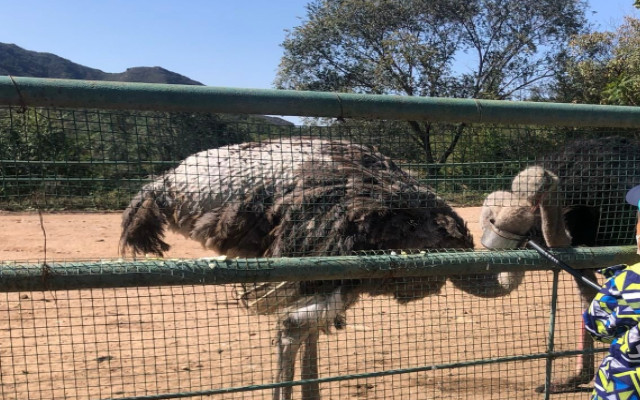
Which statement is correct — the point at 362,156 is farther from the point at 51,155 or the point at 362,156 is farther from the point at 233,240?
the point at 51,155

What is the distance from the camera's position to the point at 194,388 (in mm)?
3688

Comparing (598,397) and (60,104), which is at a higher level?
(60,104)

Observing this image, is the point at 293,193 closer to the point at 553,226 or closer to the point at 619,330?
the point at 553,226

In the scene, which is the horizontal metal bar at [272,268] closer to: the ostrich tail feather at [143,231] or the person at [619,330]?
the person at [619,330]

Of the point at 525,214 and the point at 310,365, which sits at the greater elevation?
the point at 525,214

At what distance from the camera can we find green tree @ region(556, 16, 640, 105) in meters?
16.2

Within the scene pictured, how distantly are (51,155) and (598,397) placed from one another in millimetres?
1825

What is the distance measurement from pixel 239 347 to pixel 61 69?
179 feet

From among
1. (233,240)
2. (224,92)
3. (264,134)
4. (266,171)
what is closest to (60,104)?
(224,92)

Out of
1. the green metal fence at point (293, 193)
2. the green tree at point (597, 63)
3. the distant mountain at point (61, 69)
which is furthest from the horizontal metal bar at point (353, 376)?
the distant mountain at point (61, 69)

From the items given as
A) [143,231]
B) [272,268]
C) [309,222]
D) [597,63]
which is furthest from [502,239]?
[597,63]

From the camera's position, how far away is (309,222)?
2775mm

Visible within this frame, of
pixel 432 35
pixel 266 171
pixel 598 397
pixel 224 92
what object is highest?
pixel 432 35

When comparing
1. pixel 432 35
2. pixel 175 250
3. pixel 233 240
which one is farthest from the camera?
pixel 432 35
